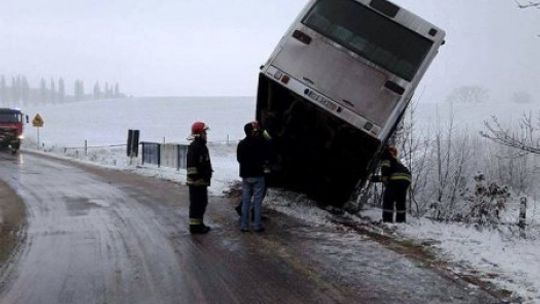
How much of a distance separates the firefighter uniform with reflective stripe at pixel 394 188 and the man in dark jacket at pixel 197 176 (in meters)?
3.31

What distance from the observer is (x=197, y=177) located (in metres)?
8.17

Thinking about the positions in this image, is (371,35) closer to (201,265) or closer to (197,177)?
(197,177)

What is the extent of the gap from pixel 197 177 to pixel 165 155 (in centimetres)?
1295

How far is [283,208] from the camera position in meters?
10.3

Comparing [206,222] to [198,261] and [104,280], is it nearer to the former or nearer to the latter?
[198,261]

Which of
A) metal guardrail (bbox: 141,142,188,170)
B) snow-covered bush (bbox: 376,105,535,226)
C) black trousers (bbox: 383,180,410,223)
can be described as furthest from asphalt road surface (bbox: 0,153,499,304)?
metal guardrail (bbox: 141,142,188,170)

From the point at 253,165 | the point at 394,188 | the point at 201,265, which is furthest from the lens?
the point at 394,188

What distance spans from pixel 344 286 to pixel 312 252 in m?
1.45

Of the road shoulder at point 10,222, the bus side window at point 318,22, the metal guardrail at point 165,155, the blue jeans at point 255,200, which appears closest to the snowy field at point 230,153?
the metal guardrail at point 165,155

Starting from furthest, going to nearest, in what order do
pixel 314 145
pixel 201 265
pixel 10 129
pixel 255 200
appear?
1. pixel 10 129
2. pixel 314 145
3. pixel 255 200
4. pixel 201 265

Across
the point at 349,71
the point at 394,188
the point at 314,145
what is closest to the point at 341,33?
the point at 349,71

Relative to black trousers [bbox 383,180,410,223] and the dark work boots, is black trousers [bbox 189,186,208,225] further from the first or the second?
black trousers [bbox 383,180,410,223]

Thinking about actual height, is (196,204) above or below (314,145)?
below

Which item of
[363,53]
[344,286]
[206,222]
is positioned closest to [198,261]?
[344,286]
